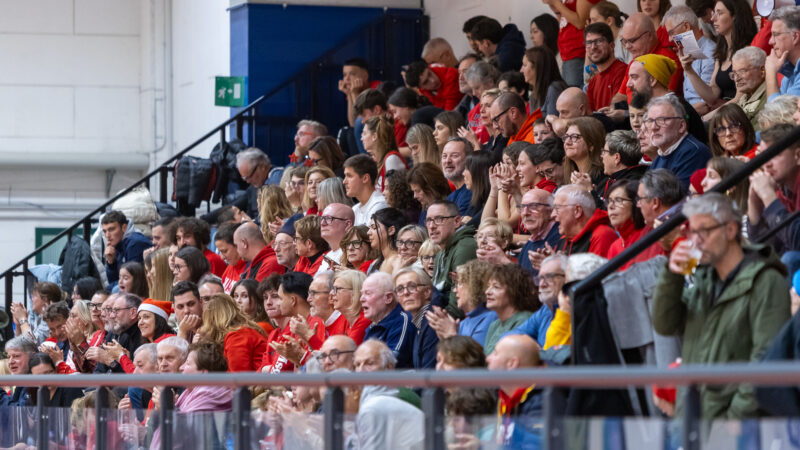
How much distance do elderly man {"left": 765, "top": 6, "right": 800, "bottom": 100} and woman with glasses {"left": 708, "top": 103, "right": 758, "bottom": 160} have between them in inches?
29.7

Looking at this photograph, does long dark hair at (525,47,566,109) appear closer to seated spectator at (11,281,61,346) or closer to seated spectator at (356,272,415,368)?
seated spectator at (356,272,415,368)

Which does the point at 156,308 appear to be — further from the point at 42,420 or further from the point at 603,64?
the point at 603,64

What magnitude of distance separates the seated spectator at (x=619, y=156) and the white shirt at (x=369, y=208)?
1916mm

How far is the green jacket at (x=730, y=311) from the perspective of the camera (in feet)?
13.5

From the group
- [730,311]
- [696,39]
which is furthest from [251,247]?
[730,311]

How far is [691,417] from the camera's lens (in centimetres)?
311

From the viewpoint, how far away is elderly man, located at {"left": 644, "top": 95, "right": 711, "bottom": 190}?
6.68 metres

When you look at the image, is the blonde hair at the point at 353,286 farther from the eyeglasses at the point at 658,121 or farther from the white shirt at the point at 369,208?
the eyeglasses at the point at 658,121

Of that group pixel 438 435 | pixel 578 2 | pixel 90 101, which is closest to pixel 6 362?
pixel 578 2

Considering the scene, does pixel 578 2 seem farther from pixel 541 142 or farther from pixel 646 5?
pixel 541 142

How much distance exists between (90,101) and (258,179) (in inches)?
217

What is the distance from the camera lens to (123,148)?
53.2ft

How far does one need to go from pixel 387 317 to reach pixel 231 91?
Result: 7117mm

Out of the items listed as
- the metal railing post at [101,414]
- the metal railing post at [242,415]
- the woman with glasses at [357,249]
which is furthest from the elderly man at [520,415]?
the woman with glasses at [357,249]
